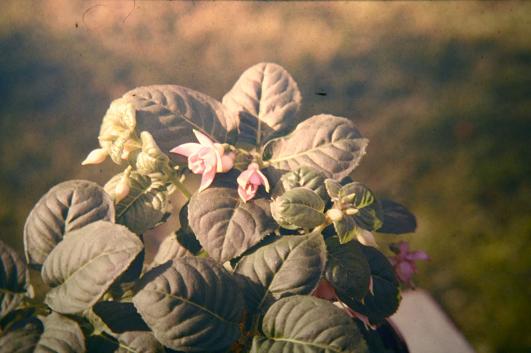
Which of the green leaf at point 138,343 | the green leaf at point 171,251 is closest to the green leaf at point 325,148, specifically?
the green leaf at point 171,251

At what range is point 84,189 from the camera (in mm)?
747

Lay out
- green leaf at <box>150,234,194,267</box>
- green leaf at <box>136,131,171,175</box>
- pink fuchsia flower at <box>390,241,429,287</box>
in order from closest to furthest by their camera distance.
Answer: green leaf at <box>136,131,171,175</box>, green leaf at <box>150,234,194,267</box>, pink fuchsia flower at <box>390,241,429,287</box>

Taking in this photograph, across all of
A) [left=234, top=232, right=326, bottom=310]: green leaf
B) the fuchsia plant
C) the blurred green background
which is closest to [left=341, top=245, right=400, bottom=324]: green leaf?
the fuchsia plant

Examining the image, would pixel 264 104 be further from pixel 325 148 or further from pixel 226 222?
pixel 226 222

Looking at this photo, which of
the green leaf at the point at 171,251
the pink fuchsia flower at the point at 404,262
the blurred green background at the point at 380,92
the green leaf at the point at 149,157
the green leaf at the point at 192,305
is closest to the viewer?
the green leaf at the point at 192,305

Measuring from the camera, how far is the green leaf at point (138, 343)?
65 cm

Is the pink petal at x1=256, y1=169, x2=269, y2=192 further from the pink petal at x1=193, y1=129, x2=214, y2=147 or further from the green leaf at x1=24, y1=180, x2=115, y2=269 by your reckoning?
the green leaf at x1=24, y1=180, x2=115, y2=269

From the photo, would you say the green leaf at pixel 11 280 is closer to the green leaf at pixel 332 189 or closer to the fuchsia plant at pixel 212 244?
the fuchsia plant at pixel 212 244

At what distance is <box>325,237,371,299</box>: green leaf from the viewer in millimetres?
729

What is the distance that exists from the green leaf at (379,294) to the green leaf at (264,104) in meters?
0.27

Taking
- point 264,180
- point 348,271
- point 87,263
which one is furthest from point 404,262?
point 87,263

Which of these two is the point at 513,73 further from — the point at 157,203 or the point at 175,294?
the point at 175,294

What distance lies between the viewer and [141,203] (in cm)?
80

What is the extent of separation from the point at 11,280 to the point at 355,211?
511mm
